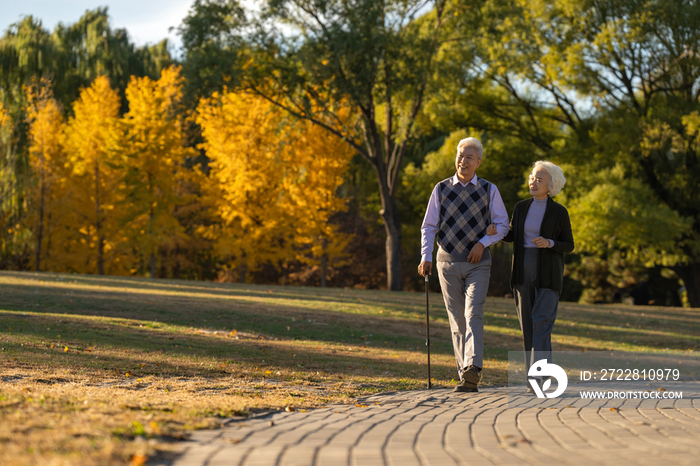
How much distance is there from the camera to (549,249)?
6.12 metres

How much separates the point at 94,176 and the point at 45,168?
2.12m

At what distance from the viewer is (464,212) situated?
6.17m

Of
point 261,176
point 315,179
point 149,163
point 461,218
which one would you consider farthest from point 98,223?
point 461,218

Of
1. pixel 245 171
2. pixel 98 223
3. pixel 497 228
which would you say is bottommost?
pixel 497 228

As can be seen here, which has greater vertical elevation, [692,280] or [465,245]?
[465,245]

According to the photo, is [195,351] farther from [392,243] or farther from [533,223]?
[392,243]

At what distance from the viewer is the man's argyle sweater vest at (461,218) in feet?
20.1

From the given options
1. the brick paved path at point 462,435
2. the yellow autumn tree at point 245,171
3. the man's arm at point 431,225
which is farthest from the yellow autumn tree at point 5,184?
the brick paved path at point 462,435

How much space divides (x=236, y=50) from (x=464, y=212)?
19084 millimetres

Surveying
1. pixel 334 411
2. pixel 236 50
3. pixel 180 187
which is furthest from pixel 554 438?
pixel 180 187

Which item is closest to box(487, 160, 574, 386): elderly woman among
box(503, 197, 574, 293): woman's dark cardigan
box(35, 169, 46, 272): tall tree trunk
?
box(503, 197, 574, 293): woman's dark cardigan

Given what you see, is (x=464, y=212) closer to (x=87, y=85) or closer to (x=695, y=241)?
(x=695, y=241)

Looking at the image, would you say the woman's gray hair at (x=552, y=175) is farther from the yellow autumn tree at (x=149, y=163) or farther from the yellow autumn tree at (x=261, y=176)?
the yellow autumn tree at (x=149, y=163)

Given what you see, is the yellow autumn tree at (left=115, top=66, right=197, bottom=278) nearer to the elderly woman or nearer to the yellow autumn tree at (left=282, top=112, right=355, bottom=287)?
the yellow autumn tree at (left=282, top=112, right=355, bottom=287)
